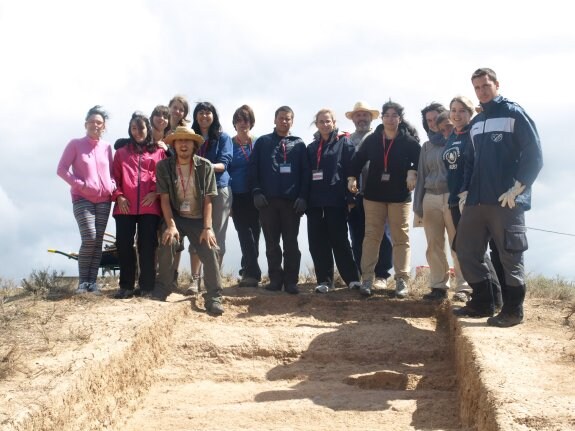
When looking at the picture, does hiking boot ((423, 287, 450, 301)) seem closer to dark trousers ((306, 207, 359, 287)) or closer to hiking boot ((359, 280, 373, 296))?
hiking boot ((359, 280, 373, 296))

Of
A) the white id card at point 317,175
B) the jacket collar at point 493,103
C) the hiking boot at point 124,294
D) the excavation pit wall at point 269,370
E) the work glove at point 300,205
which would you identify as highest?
the jacket collar at point 493,103

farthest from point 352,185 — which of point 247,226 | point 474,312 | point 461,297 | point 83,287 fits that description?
point 83,287

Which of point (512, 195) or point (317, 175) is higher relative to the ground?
point (317, 175)

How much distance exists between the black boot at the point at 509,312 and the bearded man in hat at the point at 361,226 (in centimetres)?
225

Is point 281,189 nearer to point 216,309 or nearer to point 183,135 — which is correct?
point 183,135

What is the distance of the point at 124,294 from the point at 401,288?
9.99 ft

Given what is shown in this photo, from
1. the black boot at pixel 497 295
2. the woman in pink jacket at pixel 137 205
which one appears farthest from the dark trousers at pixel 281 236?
the black boot at pixel 497 295

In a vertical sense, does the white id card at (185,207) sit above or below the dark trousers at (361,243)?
above

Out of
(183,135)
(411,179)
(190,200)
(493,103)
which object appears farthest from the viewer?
(411,179)

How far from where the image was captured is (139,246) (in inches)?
298

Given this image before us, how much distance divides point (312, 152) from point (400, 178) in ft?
3.55

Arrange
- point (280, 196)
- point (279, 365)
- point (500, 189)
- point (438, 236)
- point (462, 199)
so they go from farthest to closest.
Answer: point (280, 196) → point (438, 236) → point (462, 199) → point (279, 365) → point (500, 189)

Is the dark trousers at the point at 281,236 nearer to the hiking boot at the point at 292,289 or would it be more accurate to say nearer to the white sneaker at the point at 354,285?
the hiking boot at the point at 292,289

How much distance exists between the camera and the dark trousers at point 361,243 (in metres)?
8.54
